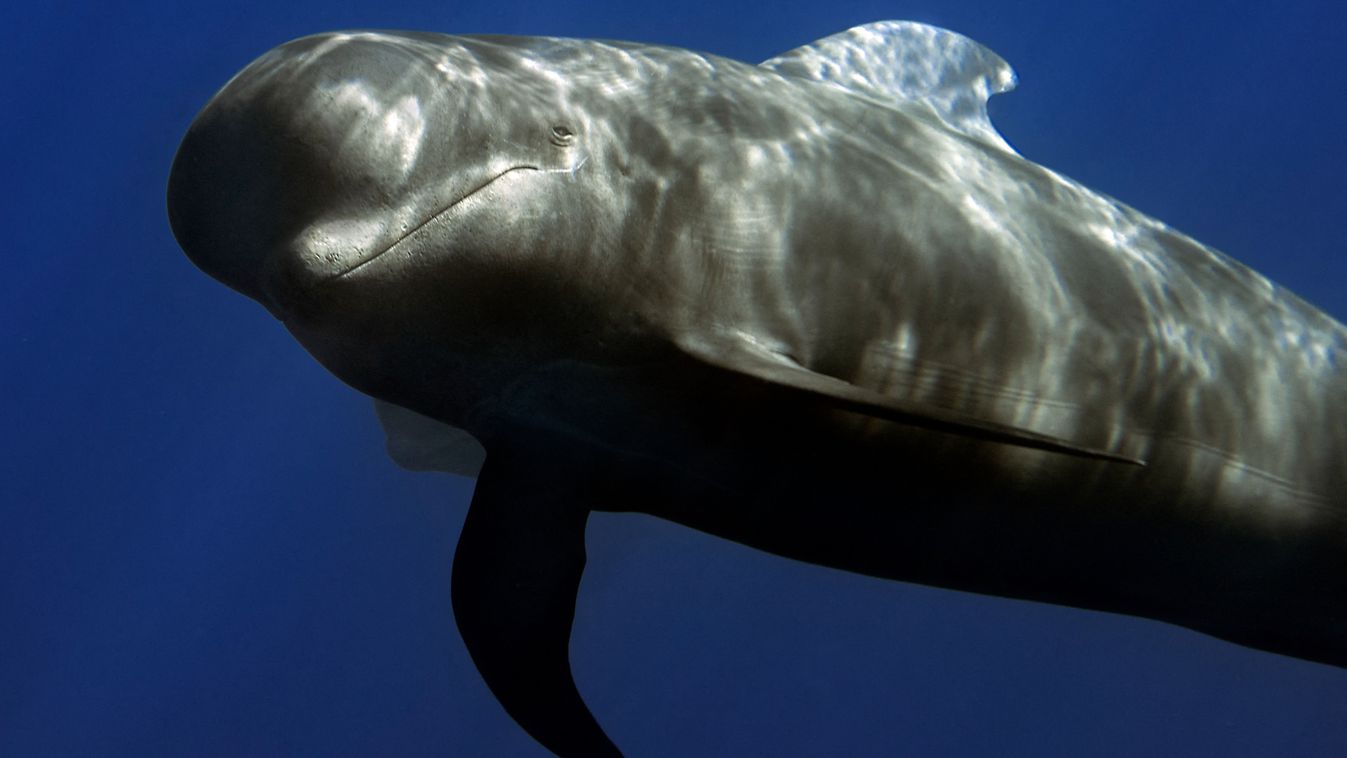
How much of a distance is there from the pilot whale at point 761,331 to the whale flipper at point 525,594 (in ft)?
0.04

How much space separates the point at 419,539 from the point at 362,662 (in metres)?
5.12

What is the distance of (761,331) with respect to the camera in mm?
3195

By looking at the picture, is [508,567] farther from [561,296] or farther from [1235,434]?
[1235,434]

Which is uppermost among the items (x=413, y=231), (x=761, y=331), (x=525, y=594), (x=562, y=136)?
(x=562, y=136)

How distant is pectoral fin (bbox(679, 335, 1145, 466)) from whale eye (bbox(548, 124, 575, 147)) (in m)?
0.73

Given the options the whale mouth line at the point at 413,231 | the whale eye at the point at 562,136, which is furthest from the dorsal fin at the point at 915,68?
the whale mouth line at the point at 413,231

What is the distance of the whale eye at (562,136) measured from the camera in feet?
10.1

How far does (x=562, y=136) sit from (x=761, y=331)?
89 cm

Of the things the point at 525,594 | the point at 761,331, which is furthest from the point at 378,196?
the point at 525,594

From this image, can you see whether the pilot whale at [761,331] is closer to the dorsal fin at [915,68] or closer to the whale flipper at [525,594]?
the whale flipper at [525,594]

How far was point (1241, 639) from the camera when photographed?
15.0 feet

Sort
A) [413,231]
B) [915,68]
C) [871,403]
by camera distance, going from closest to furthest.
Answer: [871,403], [413,231], [915,68]

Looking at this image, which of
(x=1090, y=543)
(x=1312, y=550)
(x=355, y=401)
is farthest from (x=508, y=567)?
(x=355, y=401)

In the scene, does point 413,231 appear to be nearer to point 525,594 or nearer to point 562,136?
point 562,136
